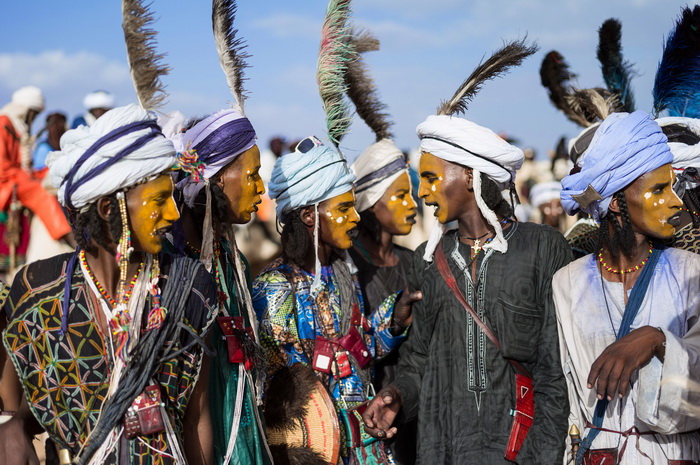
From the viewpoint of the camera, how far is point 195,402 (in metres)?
3.48

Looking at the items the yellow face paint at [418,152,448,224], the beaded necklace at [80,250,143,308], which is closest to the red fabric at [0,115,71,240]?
the yellow face paint at [418,152,448,224]

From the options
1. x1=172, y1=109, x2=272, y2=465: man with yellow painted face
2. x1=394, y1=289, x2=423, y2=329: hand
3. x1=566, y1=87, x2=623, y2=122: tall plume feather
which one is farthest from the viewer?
x1=566, y1=87, x2=623, y2=122: tall plume feather

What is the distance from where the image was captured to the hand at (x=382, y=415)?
14.1 ft

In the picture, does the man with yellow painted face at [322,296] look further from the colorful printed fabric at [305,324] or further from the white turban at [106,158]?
the white turban at [106,158]

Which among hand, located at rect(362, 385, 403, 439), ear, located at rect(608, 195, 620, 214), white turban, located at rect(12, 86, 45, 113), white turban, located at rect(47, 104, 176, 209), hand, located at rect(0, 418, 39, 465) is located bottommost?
hand, located at rect(362, 385, 403, 439)

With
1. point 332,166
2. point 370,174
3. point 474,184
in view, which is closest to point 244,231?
point 370,174

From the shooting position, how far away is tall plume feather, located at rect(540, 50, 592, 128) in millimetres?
5887

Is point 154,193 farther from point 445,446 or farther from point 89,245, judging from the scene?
point 445,446

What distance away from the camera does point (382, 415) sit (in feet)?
14.2

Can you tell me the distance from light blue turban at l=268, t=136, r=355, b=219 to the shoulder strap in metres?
0.85

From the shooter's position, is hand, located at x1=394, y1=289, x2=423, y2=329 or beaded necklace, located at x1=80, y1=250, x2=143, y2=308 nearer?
beaded necklace, located at x1=80, y1=250, x2=143, y2=308

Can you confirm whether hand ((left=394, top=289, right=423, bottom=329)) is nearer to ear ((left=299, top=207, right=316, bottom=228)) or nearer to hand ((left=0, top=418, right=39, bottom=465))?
ear ((left=299, top=207, right=316, bottom=228))

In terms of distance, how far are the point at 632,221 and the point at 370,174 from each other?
2.82 metres

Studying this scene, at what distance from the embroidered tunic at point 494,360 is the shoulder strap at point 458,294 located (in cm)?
3
